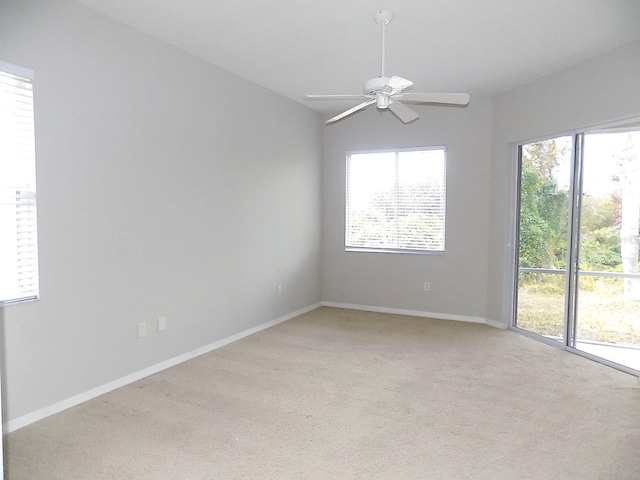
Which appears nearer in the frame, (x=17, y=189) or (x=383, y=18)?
(x=17, y=189)

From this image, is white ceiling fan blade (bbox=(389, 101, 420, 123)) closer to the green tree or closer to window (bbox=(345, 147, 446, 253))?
the green tree

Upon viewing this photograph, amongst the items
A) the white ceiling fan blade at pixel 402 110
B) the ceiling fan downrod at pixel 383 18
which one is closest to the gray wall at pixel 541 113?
the white ceiling fan blade at pixel 402 110

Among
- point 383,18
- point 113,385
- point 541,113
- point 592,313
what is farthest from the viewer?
point 541,113

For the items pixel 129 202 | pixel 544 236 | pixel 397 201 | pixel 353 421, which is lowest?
pixel 353 421

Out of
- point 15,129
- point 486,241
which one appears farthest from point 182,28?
point 486,241

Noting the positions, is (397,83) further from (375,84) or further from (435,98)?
(435,98)

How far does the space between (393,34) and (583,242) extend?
2.61m

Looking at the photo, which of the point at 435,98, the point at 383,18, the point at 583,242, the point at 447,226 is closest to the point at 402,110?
the point at 435,98

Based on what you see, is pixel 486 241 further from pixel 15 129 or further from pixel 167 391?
pixel 15 129

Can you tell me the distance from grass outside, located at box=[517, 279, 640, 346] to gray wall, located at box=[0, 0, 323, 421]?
2911 mm

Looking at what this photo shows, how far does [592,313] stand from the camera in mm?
4219

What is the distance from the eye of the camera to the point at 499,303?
17.2 ft

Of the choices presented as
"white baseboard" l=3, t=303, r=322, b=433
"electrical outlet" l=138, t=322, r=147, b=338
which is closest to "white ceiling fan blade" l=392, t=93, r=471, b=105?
"electrical outlet" l=138, t=322, r=147, b=338

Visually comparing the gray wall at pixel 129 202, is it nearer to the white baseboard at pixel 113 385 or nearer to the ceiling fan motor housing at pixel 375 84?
the white baseboard at pixel 113 385
